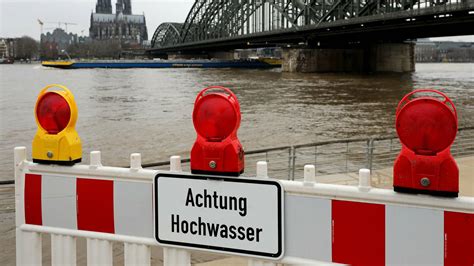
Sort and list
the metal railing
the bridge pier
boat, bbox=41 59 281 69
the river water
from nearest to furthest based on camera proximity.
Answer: the metal railing
the river water
the bridge pier
boat, bbox=41 59 281 69

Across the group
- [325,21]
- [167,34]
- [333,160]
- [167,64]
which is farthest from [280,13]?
[167,34]

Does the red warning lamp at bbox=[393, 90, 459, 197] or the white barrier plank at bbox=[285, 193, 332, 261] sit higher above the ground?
the red warning lamp at bbox=[393, 90, 459, 197]

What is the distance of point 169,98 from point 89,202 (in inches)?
1325

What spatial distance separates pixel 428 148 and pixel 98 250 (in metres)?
1.81

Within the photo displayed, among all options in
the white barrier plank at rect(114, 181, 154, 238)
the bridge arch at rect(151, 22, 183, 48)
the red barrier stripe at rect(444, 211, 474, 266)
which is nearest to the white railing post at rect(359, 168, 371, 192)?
the red barrier stripe at rect(444, 211, 474, 266)

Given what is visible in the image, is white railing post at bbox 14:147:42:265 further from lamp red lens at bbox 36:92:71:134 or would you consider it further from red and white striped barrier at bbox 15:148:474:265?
lamp red lens at bbox 36:92:71:134

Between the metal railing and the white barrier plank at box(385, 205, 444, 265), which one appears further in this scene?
the metal railing

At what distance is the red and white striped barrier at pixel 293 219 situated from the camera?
88.5 inches

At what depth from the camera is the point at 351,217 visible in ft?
7.90

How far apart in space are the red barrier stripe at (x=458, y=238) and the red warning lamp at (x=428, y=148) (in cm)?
10

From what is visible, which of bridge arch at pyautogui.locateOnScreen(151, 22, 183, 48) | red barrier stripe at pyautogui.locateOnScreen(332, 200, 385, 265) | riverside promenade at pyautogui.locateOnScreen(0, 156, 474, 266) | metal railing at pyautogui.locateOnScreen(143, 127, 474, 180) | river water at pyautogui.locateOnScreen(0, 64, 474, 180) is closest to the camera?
red barrier stripe at pyautogui.locateOnScreen(332, 200, 385, 265)

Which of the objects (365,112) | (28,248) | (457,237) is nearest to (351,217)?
(457,237)

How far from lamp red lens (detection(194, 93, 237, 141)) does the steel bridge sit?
4375 cm

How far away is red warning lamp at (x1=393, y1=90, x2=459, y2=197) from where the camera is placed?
220cm
